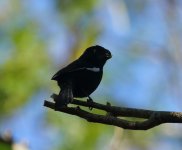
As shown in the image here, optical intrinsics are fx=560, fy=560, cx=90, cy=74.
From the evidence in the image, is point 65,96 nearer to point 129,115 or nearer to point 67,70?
point 67,70

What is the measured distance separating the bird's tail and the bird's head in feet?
Answer: 1.83

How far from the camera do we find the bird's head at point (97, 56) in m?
4.46

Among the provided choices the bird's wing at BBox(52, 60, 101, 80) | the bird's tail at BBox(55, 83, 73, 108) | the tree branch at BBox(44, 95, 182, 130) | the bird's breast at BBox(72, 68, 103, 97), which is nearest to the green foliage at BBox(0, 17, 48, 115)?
the bird's wing at BBox(52, 60, 101, 80)

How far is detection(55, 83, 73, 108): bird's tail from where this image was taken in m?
Answer: 3.48

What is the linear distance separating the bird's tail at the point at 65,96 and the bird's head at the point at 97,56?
558mm

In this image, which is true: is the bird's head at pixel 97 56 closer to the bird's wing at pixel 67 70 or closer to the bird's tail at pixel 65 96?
the bird's wing at pixel 67 70

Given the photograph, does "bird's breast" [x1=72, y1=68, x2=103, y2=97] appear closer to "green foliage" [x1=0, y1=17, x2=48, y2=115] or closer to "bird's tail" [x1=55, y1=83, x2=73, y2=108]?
"bird's tail" [x1=55, y1=83, x2=73, y2=108]

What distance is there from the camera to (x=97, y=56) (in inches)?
179

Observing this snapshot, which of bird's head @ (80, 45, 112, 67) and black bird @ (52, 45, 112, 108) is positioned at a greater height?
bird's head @ (80, 45, 112, 67)

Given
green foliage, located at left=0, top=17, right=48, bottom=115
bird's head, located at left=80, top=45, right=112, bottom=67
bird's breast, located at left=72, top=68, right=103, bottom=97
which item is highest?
green foliage, located at left=0, top=17, right=48, bottom=115

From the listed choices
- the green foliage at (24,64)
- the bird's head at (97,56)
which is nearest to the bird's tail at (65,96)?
the bird's head at (97,56)

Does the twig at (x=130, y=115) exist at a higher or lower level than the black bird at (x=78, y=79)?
lower

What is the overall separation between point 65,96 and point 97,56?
98cm

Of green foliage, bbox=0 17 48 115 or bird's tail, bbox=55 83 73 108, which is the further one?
green foliage, bbox=0 17 48 115
